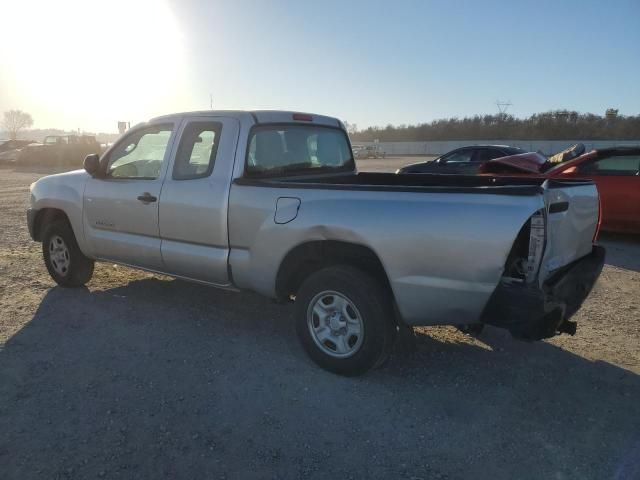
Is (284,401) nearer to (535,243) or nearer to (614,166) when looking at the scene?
(535,243)

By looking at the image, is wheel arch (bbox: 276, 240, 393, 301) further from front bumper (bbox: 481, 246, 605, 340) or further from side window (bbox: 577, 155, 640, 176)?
side window (bbox: 577, 155, 640, 176)

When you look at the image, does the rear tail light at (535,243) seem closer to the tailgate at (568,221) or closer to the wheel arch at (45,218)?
the tailgate at (568,221)

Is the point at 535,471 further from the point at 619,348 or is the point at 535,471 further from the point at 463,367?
the point at 619,348

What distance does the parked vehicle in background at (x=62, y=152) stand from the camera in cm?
3025

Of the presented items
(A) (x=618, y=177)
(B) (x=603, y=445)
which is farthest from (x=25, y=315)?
(A) (x=618, y=177)

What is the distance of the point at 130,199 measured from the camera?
16.0ft

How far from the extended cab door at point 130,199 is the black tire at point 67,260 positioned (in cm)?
43

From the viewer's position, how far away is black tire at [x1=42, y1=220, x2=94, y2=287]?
5.69 meters

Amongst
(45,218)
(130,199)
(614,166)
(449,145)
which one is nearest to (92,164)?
(130,199)

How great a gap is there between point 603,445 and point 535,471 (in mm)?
535

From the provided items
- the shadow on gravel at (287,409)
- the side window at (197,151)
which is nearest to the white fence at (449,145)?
the side window at (197,151)

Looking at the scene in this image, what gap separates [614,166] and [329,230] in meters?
6.85

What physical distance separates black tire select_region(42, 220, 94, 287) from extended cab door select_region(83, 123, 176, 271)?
1.42 ft

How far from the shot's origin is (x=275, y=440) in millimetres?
2963
